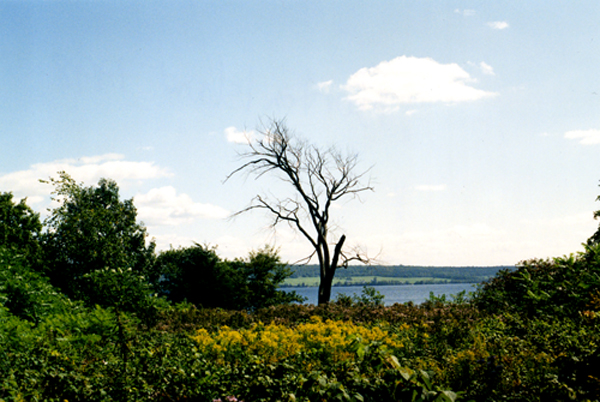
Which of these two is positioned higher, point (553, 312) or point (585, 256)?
point (585, 256)

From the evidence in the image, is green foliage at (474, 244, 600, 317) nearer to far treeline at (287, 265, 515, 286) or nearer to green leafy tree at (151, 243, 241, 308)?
green leafy tree at (151, 243, 241, 308)

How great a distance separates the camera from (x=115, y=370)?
4125mm

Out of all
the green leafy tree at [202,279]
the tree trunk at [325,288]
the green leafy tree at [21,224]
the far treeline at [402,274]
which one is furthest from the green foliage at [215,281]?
the far treeline at [402,274]

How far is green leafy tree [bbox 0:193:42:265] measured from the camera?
19516 mm

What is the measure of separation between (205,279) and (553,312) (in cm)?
1387

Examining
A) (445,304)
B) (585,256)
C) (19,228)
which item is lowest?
(445,304)

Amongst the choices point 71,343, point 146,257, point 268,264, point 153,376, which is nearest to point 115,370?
point 153,376

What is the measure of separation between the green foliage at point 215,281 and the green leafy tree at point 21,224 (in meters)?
6.17

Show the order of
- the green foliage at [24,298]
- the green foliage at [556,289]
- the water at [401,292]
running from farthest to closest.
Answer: the water at [401,292], the green foliage at [24,298], the green foliage at [556,289]

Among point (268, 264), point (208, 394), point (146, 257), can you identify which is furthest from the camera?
point (146, 257)

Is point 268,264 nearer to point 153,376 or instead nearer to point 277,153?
point 277,153

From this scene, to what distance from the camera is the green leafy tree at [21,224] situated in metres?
19.5

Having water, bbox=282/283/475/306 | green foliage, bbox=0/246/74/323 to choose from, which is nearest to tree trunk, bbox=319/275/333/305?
green foliage, bbox=0/246/74/323

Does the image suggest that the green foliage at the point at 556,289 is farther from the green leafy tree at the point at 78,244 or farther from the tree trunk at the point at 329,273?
the green leafy tree at the point at 78,244
